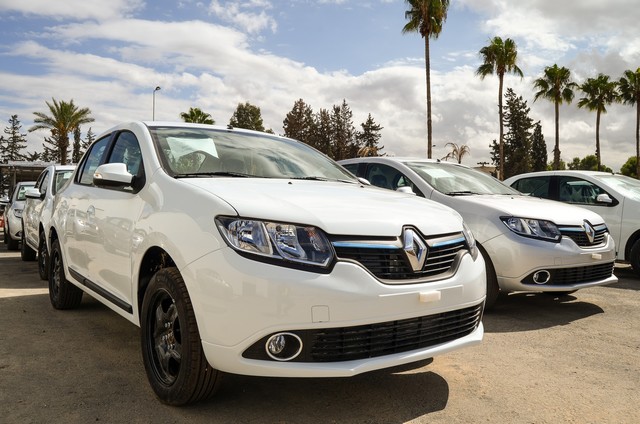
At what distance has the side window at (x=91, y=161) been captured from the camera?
4.73 meters

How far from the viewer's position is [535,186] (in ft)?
27.9

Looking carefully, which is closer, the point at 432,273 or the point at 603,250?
the point at 432,273

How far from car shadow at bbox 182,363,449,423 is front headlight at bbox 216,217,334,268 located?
895mm

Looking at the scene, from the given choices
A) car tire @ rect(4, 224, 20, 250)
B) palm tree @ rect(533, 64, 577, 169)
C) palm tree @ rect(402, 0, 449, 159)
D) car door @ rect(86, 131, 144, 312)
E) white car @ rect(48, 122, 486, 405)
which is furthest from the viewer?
palm tree @ rect(533, 64, 577, 169)

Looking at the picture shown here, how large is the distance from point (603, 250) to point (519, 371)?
7.75 feet

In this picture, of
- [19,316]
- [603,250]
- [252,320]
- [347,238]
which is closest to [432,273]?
[347,238]

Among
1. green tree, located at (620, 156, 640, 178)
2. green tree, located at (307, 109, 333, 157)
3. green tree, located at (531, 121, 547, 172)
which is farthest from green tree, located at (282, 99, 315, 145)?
green tree, located at (620, 156, 640, 178)

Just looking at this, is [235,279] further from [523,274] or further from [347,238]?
[523,274]

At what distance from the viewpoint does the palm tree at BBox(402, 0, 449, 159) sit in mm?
27297

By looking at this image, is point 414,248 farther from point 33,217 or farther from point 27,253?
point 27,253

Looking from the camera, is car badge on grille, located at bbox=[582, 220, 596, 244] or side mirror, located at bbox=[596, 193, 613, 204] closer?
car badge on grille, located at bbox=[582, 220, 596, 244]

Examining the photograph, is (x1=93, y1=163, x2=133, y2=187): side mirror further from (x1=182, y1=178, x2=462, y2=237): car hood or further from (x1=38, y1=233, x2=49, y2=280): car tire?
(x1=38, y1=233, x2=49, y2=280): car tire

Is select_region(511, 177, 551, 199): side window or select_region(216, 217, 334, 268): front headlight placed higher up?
select_region(511, 177, 551, 199): side window

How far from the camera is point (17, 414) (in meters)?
2.92
